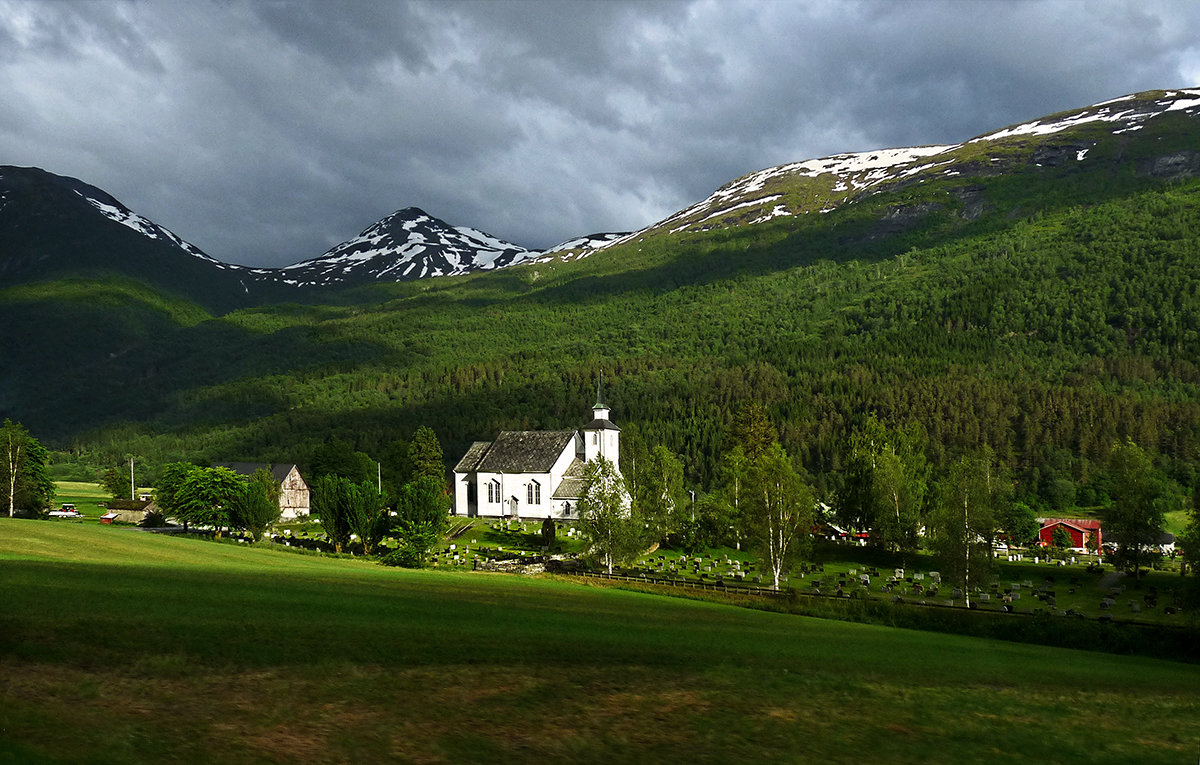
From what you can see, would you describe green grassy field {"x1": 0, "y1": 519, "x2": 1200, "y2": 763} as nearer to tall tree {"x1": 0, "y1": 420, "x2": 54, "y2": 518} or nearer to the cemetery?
the cemetery

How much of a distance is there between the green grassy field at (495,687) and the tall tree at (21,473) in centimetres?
5251

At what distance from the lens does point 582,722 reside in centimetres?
1467

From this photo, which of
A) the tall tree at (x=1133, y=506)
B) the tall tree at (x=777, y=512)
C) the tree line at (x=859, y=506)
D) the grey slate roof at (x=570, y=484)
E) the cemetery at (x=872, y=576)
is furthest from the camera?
the grey slate roof at (x=570, y=484)

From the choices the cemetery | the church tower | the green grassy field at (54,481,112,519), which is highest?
the church tower

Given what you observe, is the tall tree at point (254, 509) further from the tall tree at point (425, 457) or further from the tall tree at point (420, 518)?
the tall tree at point (425, 457)

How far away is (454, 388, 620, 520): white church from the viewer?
99188 mm

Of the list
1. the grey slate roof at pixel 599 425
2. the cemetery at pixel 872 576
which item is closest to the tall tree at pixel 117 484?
the cemetery at pixel 872 576

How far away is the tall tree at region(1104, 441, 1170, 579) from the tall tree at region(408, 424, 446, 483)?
70451 mm

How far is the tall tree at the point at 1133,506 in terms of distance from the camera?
6150 centimetres

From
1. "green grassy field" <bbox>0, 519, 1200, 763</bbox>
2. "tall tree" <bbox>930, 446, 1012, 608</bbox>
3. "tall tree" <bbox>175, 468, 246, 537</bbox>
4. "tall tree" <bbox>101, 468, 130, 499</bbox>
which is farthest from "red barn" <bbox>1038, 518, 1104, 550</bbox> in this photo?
"tall tree" <bbox>101, 468, 130, 499</bbox>

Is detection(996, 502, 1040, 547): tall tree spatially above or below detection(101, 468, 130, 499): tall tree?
below

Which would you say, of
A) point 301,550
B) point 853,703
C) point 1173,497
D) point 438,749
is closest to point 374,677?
point 438,749

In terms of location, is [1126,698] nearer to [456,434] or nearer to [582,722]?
[582,722]

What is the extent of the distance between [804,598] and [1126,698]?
2356 centimetres
